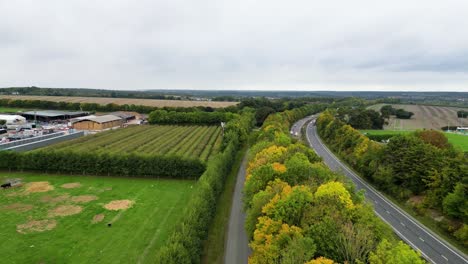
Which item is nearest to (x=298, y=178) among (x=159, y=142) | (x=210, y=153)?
(x=210, y=153)

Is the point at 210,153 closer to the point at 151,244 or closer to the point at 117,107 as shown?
the point at 151,244

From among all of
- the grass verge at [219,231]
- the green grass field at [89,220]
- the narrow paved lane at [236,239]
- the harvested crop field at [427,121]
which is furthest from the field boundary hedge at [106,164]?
the harvested crop field at [427,121]

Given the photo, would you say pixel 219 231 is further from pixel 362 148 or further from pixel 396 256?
pixel 362 148

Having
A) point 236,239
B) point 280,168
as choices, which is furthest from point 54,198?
point 280,168

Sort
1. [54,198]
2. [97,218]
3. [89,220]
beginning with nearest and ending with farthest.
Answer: [89,220]
[97,218]
[54,198]

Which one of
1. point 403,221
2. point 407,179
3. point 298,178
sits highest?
point 298,178

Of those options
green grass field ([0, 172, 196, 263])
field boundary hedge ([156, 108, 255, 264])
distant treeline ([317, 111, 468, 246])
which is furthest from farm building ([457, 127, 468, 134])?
green grass field ([0, 172, 196, 263])

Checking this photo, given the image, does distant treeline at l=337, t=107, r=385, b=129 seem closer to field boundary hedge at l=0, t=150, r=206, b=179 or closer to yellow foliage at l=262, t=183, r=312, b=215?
field boundary hedge at l=0, t=150, r=206, b=179
